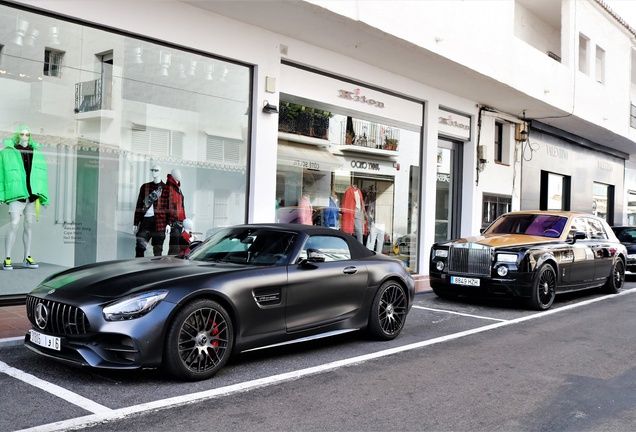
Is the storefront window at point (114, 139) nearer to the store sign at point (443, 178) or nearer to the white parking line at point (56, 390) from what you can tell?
the white parking line at point (56, 390)

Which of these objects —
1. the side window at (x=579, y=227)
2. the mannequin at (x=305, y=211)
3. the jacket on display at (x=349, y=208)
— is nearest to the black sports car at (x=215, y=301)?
the side window at (x=579, y=227)

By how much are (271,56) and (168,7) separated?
2.16 metres

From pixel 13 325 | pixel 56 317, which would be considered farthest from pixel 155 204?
pixel 56 317

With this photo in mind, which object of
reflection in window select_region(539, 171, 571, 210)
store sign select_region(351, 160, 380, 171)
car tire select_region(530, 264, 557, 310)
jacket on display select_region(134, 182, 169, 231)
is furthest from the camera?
reflection in window select_region(539, 171, 571, 210)

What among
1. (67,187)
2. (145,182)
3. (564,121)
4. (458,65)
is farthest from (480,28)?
(67,187)

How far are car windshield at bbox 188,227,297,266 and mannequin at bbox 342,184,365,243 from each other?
6.93 metres

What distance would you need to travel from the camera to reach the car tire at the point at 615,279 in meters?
11.8

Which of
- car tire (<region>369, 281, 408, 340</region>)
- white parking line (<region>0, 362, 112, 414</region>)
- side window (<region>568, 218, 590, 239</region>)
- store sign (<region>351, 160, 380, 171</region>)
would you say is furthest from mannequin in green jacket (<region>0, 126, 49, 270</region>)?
side window (<region>568, 218, 590, 239</region>)

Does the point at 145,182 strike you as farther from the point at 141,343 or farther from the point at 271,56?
the point at 141,343

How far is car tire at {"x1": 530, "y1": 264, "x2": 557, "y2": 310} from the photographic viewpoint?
922cm

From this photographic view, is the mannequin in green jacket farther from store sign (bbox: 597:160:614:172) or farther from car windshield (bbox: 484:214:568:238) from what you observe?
store sign (bbox: 597:160:614:172)

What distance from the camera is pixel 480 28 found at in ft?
44.4

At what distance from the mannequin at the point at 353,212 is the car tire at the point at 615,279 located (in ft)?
17.2

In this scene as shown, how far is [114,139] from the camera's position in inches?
368
